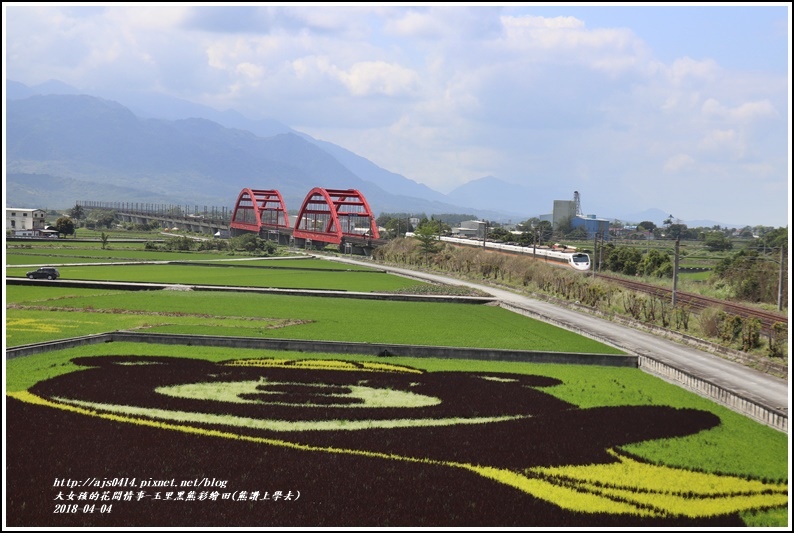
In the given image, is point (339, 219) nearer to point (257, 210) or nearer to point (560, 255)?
point (257, 210)

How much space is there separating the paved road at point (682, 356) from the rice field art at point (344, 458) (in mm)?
3428

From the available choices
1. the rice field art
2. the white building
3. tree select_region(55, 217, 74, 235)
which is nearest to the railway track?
the rice field art

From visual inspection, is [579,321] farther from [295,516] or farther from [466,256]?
[466,256]

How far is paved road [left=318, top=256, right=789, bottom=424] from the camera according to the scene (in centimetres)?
2227

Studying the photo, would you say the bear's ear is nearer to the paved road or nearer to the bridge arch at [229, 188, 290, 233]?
the paved road

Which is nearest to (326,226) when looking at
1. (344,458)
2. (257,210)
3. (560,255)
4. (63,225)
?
(257,210)

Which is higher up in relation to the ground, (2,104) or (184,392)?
(2,104)

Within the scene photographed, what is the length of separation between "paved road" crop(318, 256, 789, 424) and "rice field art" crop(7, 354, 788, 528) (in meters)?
3.43

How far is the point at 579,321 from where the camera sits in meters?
38.9

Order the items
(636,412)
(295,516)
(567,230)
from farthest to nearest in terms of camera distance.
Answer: (567,230) < (636,412) < (295,516)

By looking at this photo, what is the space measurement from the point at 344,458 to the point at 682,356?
18.1 metres

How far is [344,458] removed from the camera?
14625 mm

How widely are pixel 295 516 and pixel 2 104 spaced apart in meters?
9.75

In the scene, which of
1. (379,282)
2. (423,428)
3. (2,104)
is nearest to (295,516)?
(423,428)
